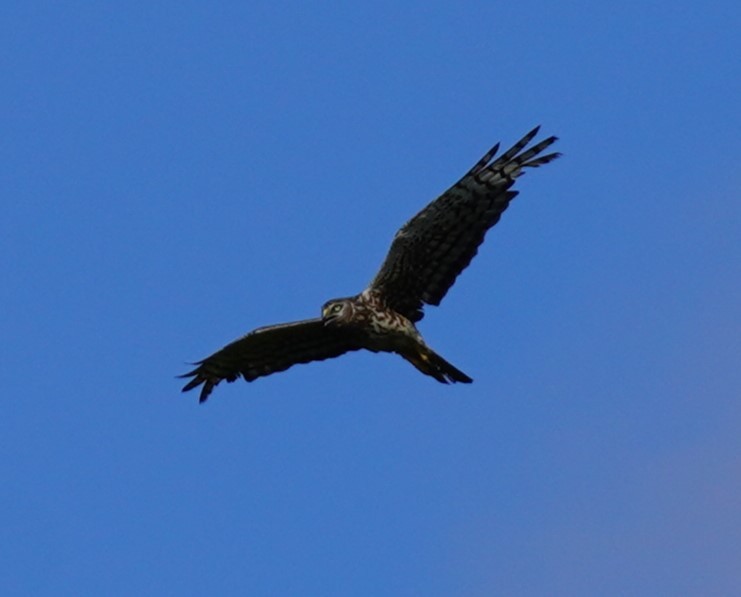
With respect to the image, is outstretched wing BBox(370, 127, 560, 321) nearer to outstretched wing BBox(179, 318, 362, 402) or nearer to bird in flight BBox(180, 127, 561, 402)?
bird in flight BBox(180, 127, 561, 402)

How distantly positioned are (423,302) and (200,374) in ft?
10.3

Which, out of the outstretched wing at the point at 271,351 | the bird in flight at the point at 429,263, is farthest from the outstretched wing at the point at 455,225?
the outstretched wing at the point at 271,351

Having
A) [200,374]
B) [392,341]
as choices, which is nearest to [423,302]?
[392,341]

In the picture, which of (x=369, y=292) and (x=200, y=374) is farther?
(x=200, y=374)

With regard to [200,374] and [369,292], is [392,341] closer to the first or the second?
[369,292]

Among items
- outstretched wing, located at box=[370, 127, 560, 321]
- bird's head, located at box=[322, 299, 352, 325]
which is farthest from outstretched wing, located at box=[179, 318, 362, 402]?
outstretched wing, located at box=[370, 127, 560, 321]

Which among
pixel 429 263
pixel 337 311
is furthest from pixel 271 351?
pixel 429 263

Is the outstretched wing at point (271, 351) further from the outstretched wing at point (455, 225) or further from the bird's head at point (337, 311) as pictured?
the outstretched wing at point (455, 225)

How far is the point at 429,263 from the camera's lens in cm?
2623

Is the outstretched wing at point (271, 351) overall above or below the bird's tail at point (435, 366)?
above

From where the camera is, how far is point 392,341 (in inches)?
1038

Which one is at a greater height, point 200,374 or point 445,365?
point 200,374

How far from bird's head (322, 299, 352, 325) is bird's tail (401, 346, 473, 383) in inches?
30.0

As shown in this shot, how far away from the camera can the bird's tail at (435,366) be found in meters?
26.0
